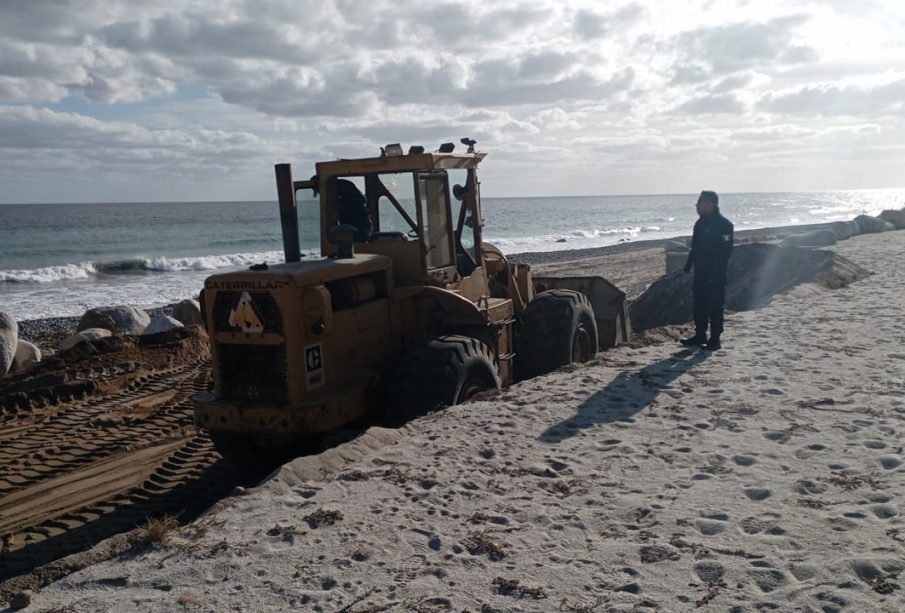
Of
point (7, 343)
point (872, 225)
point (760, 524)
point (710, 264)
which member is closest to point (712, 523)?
point (760, 524)

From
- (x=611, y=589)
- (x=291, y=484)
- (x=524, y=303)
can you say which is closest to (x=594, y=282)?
(x=524, y=303)

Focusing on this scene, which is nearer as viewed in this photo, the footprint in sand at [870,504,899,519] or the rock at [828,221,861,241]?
the footprint in sand at [870,504,899,519]

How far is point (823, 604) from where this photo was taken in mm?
3748

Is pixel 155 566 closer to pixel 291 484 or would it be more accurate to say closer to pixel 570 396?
pixel 291 484

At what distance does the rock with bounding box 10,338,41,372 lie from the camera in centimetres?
1376

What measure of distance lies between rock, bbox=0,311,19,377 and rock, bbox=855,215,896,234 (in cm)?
2550

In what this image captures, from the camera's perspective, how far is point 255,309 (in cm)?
621

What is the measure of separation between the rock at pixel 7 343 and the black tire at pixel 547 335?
889 centimetres

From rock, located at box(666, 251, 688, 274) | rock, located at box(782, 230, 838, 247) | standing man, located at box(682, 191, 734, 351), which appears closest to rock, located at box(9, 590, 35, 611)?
standing man, located at box(682, 191, 734, 351)

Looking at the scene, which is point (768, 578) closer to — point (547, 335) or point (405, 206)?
point (405, 206)

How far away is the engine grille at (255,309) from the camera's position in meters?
6.14

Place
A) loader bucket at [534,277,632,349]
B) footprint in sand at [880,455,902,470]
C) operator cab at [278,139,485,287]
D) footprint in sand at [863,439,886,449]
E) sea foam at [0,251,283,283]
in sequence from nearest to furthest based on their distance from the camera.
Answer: footprint in sand at [880,455,902,470]
footprint in sand at [863,439,886,449]
operator cab at [278,139,485,287]
loader bucket at [534,277,632,349]
sea foam at [0,251,283,283]

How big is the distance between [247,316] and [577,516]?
2892mm

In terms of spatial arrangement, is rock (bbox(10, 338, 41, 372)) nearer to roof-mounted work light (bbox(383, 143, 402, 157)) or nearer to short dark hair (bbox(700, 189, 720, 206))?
roof-mounted work light (bbox(383, 143, 402, 157))
